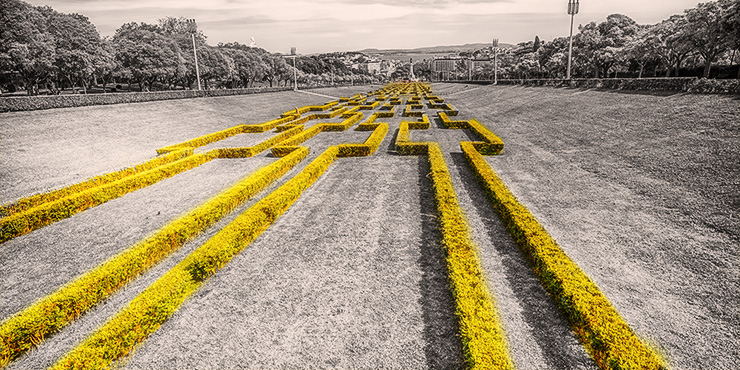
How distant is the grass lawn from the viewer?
5.77 m

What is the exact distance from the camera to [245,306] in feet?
22.3

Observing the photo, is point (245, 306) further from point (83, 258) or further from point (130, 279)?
point (83, 258)

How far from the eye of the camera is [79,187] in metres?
13.2

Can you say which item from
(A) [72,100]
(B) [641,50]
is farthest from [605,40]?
(A) [72,100]

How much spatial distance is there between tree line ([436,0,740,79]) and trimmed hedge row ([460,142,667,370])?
35008 millimetres

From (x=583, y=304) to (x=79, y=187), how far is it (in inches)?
597

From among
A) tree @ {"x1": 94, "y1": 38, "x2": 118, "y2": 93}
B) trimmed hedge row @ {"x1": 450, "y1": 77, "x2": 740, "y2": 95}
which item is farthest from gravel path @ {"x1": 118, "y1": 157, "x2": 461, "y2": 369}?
tree @ {"x1": 94, "y1": 38, "x2": 118, "y2": 93}

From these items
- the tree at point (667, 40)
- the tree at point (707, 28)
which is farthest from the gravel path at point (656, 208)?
the tree at point (667, 40)

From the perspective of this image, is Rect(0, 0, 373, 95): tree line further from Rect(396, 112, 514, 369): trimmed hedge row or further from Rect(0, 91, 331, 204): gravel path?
Rect(396, 112, 514, 369): trimmed hedge row

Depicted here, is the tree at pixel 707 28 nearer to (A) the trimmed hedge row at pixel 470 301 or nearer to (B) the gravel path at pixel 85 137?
(A) the trimmed hedge row at pixel 470 301

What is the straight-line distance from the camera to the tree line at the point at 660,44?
3425 centimetres

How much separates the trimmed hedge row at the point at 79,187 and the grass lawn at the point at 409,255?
1540 millimetres

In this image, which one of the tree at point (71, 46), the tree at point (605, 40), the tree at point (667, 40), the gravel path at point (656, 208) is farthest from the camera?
the tree at point (605, 40)

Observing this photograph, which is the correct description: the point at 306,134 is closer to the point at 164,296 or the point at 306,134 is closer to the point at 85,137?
the point at 85,137
